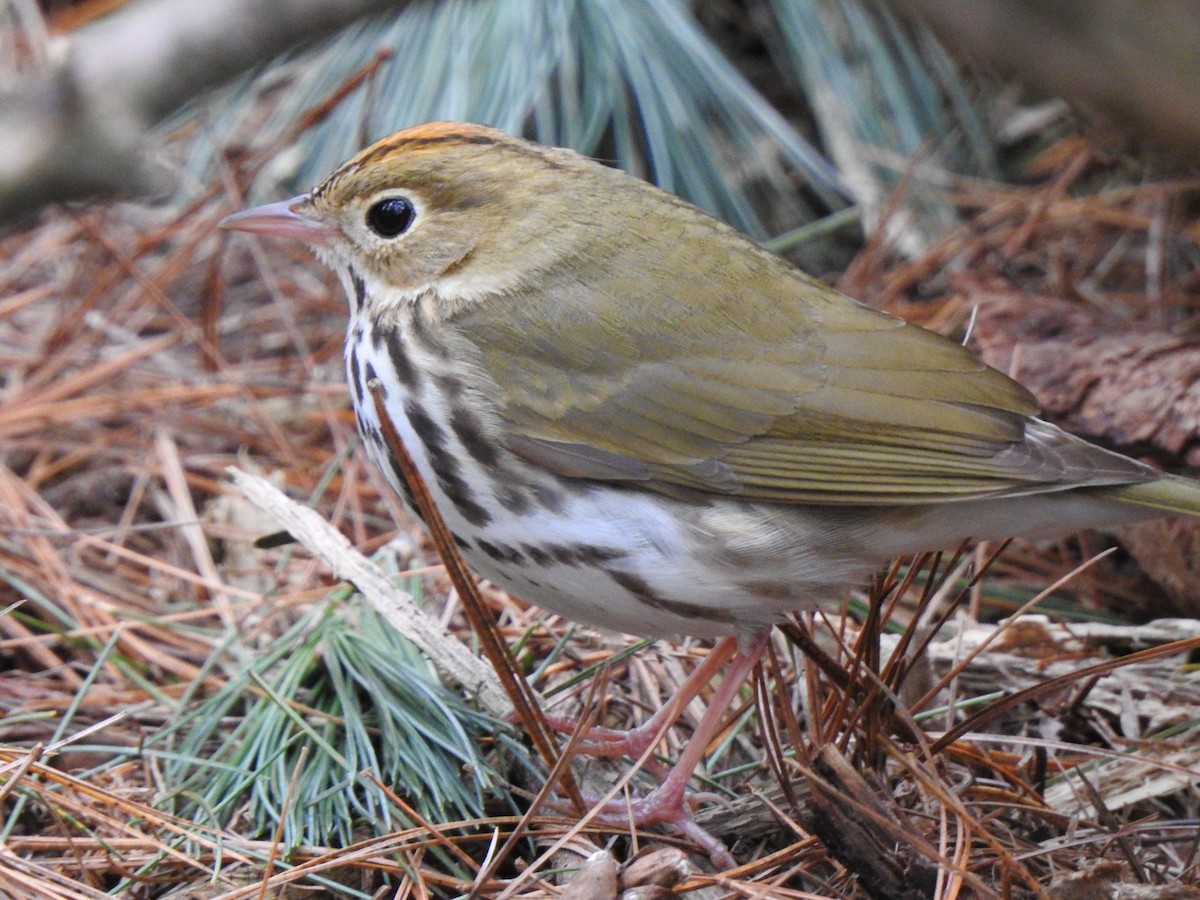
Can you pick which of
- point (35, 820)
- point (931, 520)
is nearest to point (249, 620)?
point (35, 820)

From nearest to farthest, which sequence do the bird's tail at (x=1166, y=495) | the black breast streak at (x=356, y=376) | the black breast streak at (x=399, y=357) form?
the bird's tail at (x=1166, y=495), the black breast streak at (x=399, y=357), the black breast streak at (x=356, y=376)

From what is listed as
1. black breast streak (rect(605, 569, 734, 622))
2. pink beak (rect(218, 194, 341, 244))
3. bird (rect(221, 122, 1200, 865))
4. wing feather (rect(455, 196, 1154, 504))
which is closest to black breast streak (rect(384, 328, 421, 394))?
bird (rect(221, 122, 1200, 865))

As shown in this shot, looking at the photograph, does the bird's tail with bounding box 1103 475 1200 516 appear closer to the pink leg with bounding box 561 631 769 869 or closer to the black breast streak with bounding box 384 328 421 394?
the pink leg with bounding box 561 631 769 869

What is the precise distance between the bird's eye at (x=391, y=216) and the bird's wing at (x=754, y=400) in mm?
298

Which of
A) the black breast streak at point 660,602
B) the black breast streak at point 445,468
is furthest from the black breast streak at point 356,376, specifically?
the black breast streak at point 660,602

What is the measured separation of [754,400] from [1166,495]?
2.57 ft

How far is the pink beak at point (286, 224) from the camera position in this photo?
9.47ft

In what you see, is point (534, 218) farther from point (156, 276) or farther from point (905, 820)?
point (156, 276)

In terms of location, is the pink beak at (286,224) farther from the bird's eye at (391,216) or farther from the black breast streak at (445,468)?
the black breast streak at (445,468)

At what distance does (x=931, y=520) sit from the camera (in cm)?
261

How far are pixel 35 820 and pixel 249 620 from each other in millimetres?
840

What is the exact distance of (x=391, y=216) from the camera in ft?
9.28

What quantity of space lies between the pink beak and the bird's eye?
10 cm

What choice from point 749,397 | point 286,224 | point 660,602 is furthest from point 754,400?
point 286,224
